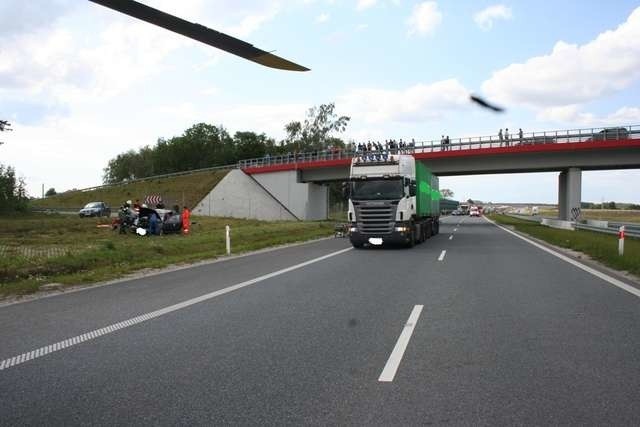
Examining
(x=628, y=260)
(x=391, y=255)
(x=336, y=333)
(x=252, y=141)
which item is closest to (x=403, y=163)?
(x=391, y=255)

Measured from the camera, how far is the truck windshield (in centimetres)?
1931

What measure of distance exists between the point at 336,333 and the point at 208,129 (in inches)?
4671

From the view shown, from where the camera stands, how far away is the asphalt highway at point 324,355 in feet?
12.6

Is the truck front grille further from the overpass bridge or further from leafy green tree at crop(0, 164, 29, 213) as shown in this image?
leafy green tree at crop(0, 164, 29, 213)

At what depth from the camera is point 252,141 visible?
111 metres

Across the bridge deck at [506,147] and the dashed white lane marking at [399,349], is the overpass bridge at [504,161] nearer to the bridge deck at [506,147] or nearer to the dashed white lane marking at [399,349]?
the bridge deck at [506,147]

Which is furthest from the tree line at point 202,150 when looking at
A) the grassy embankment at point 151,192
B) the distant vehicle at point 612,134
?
the distant vehicle at point 612,134

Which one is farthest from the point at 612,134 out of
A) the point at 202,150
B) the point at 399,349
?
the point at 202,150

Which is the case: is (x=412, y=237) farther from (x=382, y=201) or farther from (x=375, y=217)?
(x=382, y=201)

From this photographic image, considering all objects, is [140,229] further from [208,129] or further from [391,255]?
[208,129]

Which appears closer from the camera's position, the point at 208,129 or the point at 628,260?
the point at 628,260

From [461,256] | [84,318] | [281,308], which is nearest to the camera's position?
[84,318]

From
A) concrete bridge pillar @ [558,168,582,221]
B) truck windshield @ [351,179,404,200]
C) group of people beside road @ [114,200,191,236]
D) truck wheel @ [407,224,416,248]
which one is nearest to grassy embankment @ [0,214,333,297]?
group of people beside road @ [114,200,191,236]

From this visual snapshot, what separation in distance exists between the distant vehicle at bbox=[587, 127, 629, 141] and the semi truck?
76.5 ft
